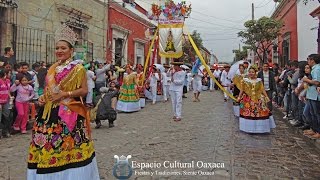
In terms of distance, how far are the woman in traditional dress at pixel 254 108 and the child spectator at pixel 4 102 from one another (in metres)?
5.16

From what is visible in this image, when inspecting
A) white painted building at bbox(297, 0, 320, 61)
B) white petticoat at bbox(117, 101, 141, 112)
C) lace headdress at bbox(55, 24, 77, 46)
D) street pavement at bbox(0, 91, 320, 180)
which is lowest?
street pavement at bbox(0, 91, 320, 180)

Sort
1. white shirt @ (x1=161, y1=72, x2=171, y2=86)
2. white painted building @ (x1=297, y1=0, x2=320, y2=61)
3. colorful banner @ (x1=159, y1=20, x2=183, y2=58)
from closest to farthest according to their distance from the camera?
colorful banner @ (x1=159, y1=20, x2=183, y2=58) < white painted building @ (x1=297, y1=0, x2=320, y2=61) < white shirt @ (x1=161, y1=72, x2=171, y2=86)

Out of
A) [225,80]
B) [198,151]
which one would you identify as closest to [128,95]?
[225,80]

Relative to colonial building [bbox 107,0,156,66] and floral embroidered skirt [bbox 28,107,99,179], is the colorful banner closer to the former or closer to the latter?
colonial building [bbox 107,0,156,66]

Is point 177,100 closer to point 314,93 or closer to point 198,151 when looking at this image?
point 198,151

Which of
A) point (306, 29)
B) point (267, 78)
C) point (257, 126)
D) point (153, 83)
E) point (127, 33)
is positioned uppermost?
point (127, 33)

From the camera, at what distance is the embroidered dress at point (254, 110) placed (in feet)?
25.1

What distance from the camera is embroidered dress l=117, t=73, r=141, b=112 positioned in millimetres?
11688

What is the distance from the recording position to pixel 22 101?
791cm

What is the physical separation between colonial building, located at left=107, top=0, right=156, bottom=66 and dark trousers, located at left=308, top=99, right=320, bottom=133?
13.1m

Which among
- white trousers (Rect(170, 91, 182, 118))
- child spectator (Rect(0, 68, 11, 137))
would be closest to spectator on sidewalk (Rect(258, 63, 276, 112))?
white trousers (Rect(170, 91, 182, 118))

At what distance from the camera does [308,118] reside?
727 centimetres

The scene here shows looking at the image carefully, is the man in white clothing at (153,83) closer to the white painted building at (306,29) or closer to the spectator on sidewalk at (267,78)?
the spectator on sidewalk at (267,78)

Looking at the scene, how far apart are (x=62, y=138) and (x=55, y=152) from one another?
5.8 inches
